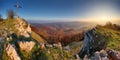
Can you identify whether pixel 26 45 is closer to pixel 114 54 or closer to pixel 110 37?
pixel 114 54

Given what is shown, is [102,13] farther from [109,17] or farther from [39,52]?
[39,52]

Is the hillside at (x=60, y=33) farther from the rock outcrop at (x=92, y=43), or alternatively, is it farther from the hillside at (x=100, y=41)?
the rock outcrop at (x=92, y=43)

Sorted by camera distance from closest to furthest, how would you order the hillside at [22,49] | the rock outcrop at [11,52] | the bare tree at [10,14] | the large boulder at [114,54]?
1. the rock outcrop at [11,52]
2. the hillside at [22,49]
3. the large boulder at [114,54]
4. the bare tree at [10,14]

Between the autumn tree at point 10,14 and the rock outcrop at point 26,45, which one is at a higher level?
the autumn tree at point 10,14

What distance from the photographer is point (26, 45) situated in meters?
19.2

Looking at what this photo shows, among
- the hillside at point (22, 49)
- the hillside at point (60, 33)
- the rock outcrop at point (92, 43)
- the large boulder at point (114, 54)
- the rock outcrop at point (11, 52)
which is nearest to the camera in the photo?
the rock outcrop at point (11, 52)

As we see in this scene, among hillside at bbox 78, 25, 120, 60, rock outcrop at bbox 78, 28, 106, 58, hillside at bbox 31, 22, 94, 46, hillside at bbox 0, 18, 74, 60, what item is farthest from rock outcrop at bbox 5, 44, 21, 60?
hillside at bbox 31, 22, 94, 46

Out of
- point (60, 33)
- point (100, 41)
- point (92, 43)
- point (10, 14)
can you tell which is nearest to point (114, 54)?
point (100, 41)

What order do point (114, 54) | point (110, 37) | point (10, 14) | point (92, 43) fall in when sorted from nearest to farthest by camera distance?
point (114, 54)
point (110, 37)
point (10, 14)
point (92, 43)

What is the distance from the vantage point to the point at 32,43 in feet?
64.4

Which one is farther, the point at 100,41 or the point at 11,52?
the point at 100,41

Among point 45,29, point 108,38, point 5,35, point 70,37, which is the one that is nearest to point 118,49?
point 108,38

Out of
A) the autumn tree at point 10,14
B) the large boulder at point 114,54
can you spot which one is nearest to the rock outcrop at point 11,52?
the large boulder at point 114,54

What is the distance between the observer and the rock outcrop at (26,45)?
1902 cm
